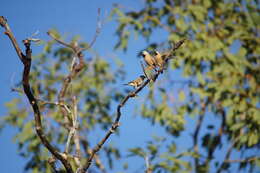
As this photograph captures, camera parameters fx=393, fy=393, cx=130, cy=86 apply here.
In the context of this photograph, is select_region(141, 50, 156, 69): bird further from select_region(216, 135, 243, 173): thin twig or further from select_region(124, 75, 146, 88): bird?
select_region(216, 135, 243, 173): thin twig

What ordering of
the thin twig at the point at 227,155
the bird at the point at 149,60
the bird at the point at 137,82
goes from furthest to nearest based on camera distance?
the thin twig at the point at 227,155 < the bird at the point at 149,60 < the bird at the point at 137,82

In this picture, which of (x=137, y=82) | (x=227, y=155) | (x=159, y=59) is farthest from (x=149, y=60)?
(x=227, y=155)

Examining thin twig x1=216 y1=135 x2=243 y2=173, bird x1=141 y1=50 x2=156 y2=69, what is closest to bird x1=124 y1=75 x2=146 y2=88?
bird x1=141 y1=50 x2=156 y2=69

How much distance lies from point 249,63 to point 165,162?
1535 millimetres

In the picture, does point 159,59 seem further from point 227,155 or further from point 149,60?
point 227,155

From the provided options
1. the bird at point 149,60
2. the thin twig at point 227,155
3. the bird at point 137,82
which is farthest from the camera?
the thin twig at point 227,155

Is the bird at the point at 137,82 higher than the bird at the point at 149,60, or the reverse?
the bird at the point at 149,60

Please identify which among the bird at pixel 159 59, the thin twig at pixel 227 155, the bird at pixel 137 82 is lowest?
the bird at pixel 137 82

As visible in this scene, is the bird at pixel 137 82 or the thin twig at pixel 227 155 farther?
the thin twig at pixel 227 155

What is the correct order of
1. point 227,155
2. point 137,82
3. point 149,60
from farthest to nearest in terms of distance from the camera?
1. point 227,155
2. point 149,60
3. point 137,82

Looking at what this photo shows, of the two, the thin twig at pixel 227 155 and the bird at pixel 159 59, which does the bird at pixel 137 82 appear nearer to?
the bird at pixel 159 59

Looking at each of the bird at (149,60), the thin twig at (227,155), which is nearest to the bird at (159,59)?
the bird at (149,60)

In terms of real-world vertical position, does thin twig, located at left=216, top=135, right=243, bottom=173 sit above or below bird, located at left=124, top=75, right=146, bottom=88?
above

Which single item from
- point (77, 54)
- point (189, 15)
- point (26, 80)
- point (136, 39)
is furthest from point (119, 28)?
point (26, 80)
